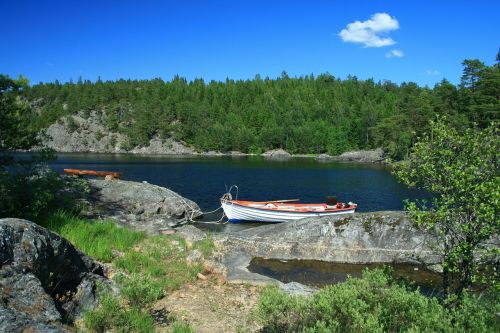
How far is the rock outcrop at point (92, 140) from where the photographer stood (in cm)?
17312

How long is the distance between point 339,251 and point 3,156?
16346 mm

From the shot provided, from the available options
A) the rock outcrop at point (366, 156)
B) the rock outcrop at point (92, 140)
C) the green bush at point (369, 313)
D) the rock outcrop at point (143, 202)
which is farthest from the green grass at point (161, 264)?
the rock outcrop at point (92, 140)

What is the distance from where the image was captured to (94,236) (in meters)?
13.7

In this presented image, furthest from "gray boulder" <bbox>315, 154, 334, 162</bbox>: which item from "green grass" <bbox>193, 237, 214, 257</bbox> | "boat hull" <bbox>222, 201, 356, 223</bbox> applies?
"green grass" <bbox>193, 237, 214, 257</bbox>

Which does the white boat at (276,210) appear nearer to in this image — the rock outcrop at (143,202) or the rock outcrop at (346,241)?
the rock outcrop at (143,202)

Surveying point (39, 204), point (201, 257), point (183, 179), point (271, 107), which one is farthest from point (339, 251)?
point (271, 107)

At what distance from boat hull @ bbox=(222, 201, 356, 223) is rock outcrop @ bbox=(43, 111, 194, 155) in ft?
443

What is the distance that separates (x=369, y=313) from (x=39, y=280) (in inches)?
238

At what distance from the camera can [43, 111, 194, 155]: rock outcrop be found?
173 metres

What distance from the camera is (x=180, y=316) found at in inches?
354

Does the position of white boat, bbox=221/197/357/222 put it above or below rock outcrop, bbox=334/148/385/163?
below

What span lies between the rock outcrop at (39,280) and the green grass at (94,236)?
8.96ft

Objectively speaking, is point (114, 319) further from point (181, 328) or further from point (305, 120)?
point (305, 120)

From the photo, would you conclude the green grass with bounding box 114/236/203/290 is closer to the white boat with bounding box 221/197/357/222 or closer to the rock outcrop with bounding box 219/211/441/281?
the rock outcrop with bounding box 219/211/441/281
